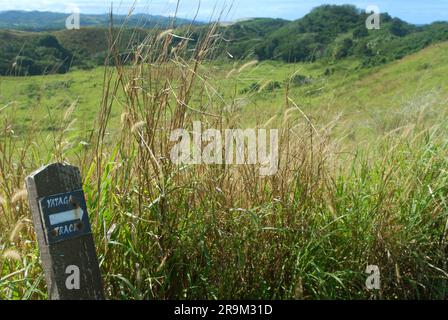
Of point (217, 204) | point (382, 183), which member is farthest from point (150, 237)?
point (382, 183)

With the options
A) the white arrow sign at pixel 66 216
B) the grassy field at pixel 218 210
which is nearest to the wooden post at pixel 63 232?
the white arrow sign at pixel 66 216

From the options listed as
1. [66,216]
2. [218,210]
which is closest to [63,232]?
[66,216]

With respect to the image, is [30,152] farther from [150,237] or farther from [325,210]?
[325,210]

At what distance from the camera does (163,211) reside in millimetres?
2965

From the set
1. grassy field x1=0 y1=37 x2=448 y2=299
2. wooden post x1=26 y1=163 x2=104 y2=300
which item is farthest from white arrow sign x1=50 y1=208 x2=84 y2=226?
grassy field x1=0 y1=37 x2=448 y2=299

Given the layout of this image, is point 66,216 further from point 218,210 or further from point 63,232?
point 218,210

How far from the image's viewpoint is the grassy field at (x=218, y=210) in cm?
294

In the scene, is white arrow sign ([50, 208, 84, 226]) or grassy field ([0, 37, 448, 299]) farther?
grassy field ([0, 37, 448, 299])

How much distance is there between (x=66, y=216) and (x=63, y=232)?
6 centimetres

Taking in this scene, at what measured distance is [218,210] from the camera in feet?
10.2

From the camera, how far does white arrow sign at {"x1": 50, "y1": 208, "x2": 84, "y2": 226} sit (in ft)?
7.47

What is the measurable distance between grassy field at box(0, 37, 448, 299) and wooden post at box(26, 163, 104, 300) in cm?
32

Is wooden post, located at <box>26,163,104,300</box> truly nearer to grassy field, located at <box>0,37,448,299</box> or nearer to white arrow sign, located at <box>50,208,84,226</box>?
white arrow sign, located at <box>50,208,84,226</box>
